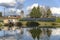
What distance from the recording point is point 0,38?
5605mm

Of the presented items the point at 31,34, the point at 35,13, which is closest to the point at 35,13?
the point at 35,13

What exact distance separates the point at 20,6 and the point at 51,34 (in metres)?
1.94

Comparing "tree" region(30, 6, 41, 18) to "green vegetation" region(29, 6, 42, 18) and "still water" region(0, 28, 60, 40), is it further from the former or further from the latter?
"still water" region(0, 28, 60, 40)

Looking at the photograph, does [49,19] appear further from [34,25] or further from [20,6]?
[20,6]

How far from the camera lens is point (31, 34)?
241 inches

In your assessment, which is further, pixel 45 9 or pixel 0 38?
pixel 45 9

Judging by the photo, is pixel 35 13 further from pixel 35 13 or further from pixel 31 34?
pixel 31 34

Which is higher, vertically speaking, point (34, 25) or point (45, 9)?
point (45, 9)

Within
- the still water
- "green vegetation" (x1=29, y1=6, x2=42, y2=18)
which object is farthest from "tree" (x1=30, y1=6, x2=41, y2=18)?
the still water

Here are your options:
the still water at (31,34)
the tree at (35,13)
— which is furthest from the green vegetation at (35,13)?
the still water at (31,34)

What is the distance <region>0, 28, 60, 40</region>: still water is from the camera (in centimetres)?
578

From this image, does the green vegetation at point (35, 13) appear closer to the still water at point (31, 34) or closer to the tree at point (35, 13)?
the tree at point (35, 13)

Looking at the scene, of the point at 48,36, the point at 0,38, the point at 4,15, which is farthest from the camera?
the point at 4,15

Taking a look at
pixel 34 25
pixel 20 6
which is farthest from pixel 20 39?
pixel 20 6
